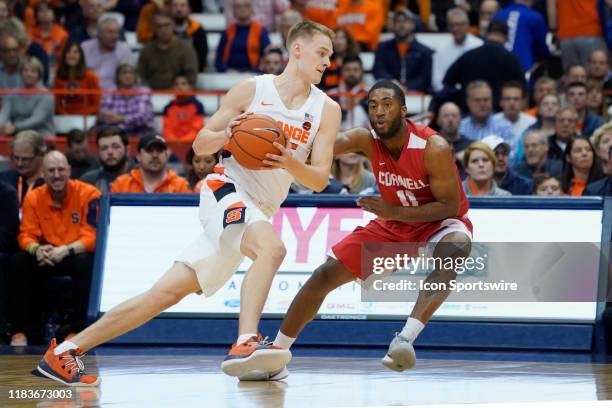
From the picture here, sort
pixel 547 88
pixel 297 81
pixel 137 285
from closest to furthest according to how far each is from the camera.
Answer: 1. pixel 297 81
2. pixel 137 285
3. pixel 547 88

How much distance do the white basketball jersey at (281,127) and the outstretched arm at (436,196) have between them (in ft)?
2.04

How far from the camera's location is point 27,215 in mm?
11062

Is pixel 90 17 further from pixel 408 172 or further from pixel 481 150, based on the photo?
pixel 408 172

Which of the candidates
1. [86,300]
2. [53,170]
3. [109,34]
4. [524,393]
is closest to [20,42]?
[109,34]

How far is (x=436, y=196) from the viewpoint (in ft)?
25.6

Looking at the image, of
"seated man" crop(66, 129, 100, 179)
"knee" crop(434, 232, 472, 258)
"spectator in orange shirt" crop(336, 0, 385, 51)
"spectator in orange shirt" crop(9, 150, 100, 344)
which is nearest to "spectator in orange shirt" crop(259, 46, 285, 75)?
"spectator in orange shirt" crop(336, 0, 385, 51)

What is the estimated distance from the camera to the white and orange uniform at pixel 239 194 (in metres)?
7.12

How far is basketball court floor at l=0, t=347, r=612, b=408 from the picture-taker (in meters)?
6.38

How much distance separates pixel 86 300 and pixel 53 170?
1.26m

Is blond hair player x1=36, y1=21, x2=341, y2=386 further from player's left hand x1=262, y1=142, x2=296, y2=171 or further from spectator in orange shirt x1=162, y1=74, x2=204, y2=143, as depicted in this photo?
Result: spectator in orange shirt x1=162, y1=74, x2=204, y2=143

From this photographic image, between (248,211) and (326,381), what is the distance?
1170mm

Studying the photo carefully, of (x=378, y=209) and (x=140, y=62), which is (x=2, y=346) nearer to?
(x=378, y=209)

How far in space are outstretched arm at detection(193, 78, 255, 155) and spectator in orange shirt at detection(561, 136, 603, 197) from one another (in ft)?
15.8

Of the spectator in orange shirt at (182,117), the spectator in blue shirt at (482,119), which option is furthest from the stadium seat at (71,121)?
the spectator in blue shirt at (482,119)
